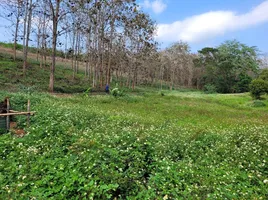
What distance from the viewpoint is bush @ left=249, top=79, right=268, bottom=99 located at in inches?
817

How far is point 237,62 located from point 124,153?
44.2m

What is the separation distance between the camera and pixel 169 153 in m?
5.19

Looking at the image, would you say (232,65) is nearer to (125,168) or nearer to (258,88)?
(258,88)

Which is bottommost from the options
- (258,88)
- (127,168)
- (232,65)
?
(127,168)

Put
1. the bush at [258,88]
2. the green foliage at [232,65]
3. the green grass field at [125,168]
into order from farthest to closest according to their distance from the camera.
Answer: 1. the green foliage at [232,65]
2. the bush at [258,88]
3. the green grass field at [125,168]

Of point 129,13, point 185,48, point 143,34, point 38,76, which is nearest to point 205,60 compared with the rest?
point 185,48

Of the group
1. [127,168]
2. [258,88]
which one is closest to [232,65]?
[258,88]

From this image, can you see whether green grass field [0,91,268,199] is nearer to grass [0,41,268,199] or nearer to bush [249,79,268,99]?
grass [0,41,268,199]

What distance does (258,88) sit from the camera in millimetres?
21000

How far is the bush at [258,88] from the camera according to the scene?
20.8m

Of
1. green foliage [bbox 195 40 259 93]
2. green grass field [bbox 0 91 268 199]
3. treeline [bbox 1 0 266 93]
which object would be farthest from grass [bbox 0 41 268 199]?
green foliage [bbox 195 40 259 93]

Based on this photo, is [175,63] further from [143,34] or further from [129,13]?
[129,13]

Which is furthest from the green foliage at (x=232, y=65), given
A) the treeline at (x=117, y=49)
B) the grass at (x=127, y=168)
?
the grass at (x=127, y=168)

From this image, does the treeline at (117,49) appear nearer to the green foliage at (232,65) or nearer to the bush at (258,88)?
the green foliage at (232,65)
